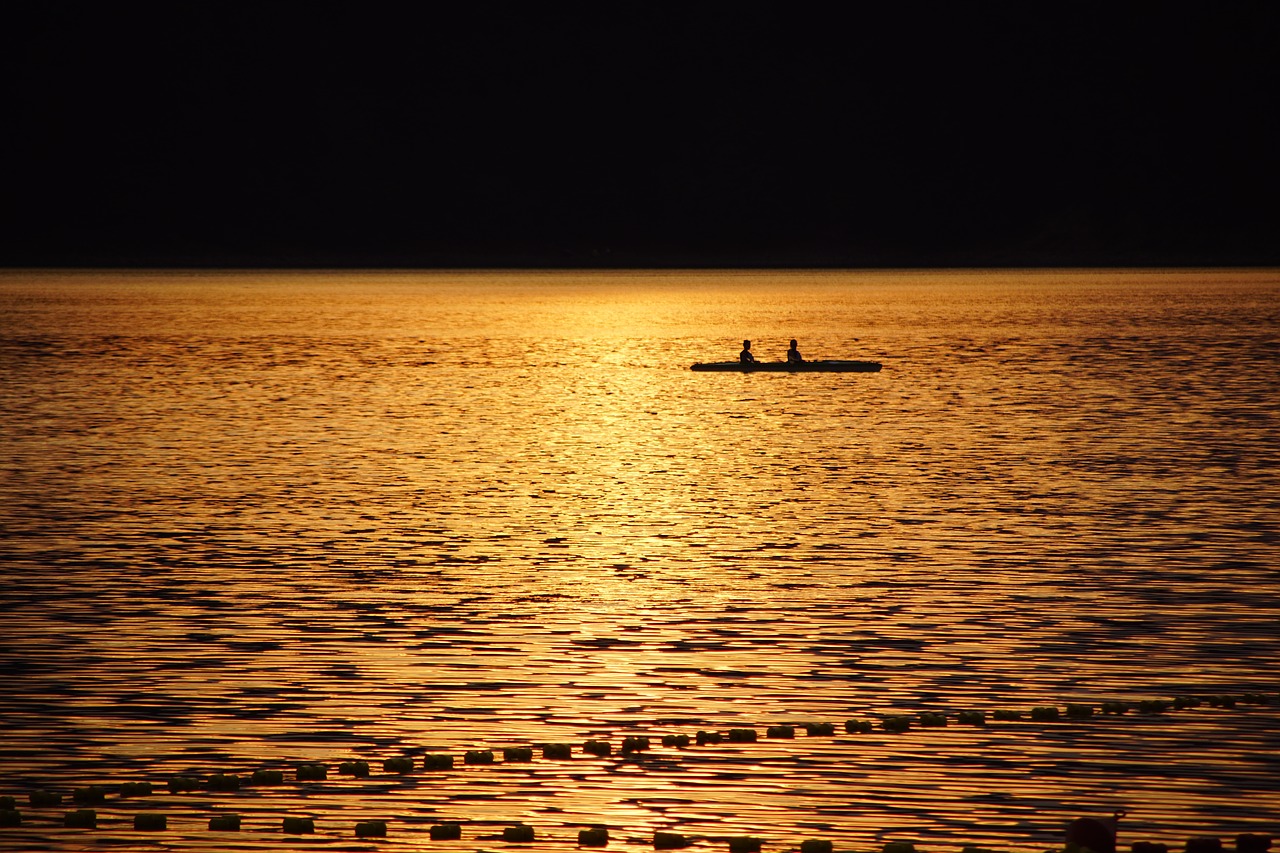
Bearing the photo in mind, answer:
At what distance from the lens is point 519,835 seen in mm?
20281

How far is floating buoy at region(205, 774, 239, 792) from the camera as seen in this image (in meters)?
22.3

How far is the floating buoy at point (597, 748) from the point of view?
23.5 meters

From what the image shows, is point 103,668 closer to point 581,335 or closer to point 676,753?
point 676,753

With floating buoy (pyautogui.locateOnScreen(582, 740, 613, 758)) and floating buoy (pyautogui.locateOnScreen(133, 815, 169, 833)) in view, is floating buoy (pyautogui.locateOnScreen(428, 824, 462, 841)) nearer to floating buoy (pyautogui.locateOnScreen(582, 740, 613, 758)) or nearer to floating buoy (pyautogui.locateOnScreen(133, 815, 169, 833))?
floating buoy (pyautogui.locateOnScreen(133, 815, 169, 833))

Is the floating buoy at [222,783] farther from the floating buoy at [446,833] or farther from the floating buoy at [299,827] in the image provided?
the floating buoy at [446,833]

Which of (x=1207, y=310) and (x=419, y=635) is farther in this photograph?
(x=1207, y=310)

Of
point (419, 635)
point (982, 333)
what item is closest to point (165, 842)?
point (419, 635)

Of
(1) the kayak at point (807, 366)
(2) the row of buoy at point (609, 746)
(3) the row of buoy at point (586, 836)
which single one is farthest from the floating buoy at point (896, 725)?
(1) the kayak at point (807, 366)

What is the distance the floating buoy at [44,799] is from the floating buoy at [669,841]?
6451 mm

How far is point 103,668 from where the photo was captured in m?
28.2

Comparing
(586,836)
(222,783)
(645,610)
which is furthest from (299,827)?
(645,610)

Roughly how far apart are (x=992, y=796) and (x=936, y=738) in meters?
2.40

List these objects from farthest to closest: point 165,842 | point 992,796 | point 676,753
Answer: point 676,753, point 992,796, point 165,842

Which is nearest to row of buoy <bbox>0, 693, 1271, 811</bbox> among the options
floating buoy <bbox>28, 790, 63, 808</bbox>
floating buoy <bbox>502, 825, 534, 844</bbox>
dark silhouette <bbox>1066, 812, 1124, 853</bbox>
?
floating buoy <bbox>28, 790, 63, 808</bbox>
